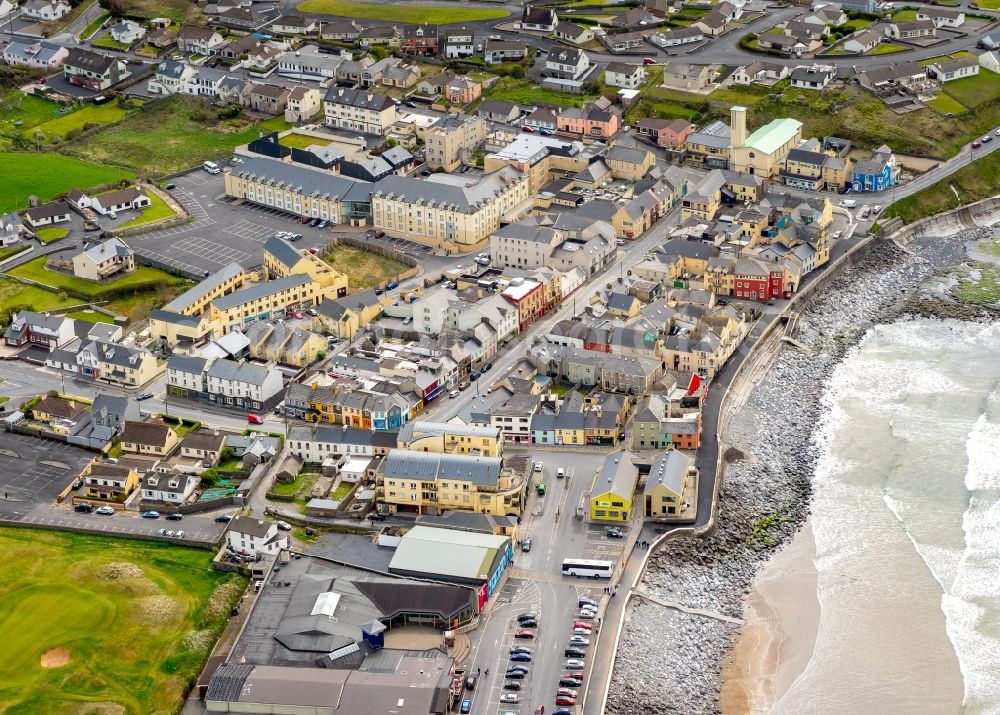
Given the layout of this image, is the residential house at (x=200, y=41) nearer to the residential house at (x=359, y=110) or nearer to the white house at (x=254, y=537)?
the residential house at (x=359, y=110)

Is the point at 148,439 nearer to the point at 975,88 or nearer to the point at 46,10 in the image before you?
the point at 975,88

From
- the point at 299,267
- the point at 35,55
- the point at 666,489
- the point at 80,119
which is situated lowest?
the point at 80,119

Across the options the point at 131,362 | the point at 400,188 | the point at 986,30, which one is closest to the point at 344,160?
the point at 400,188

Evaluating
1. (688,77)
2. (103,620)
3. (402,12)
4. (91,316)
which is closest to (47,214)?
(91,316)

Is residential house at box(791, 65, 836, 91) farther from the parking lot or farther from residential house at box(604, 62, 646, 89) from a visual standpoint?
the parking lot

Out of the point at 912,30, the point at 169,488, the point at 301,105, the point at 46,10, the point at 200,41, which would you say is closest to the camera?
the point at 169,488

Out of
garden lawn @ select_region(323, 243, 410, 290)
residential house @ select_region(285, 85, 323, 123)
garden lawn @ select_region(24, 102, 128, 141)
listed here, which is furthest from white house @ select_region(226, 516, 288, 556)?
garden lawn @ select_region(24, 102, 128, 141)
